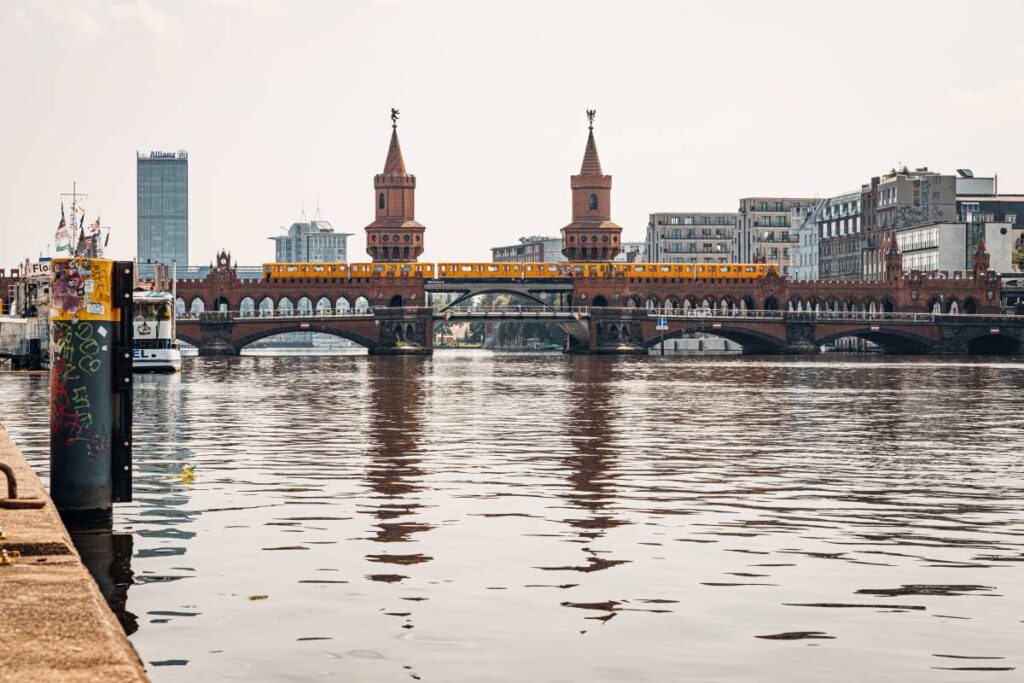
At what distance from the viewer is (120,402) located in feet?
81.8

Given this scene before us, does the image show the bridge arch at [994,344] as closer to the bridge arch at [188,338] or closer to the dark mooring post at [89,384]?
the bridge arch at [188,338]

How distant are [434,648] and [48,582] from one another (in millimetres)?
3883

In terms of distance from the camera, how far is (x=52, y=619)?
517 inches

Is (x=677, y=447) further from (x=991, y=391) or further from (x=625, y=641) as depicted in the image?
(x=991, y=391)

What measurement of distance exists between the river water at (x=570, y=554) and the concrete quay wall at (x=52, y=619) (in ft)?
3.71

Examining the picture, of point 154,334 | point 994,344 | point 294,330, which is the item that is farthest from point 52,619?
point 994,344

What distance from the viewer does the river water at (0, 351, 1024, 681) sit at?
1585 centimetres

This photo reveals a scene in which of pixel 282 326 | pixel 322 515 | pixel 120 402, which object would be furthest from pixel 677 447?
pixel 282 326

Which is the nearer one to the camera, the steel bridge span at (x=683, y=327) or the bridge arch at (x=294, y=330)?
the bridge arch at (x=294, y=330)

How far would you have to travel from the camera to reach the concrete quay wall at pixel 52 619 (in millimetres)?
11109

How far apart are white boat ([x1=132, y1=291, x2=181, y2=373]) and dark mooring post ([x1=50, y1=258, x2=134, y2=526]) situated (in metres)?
80.7

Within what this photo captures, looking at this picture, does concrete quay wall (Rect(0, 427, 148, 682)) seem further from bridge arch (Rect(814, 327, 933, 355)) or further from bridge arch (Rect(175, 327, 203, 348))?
bridge arch (Rect(814, 327, 933, 355))

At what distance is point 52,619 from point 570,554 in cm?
1029

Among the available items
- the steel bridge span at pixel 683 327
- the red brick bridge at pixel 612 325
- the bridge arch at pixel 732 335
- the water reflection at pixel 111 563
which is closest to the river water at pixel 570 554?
the water reflection at pixel 111 563
